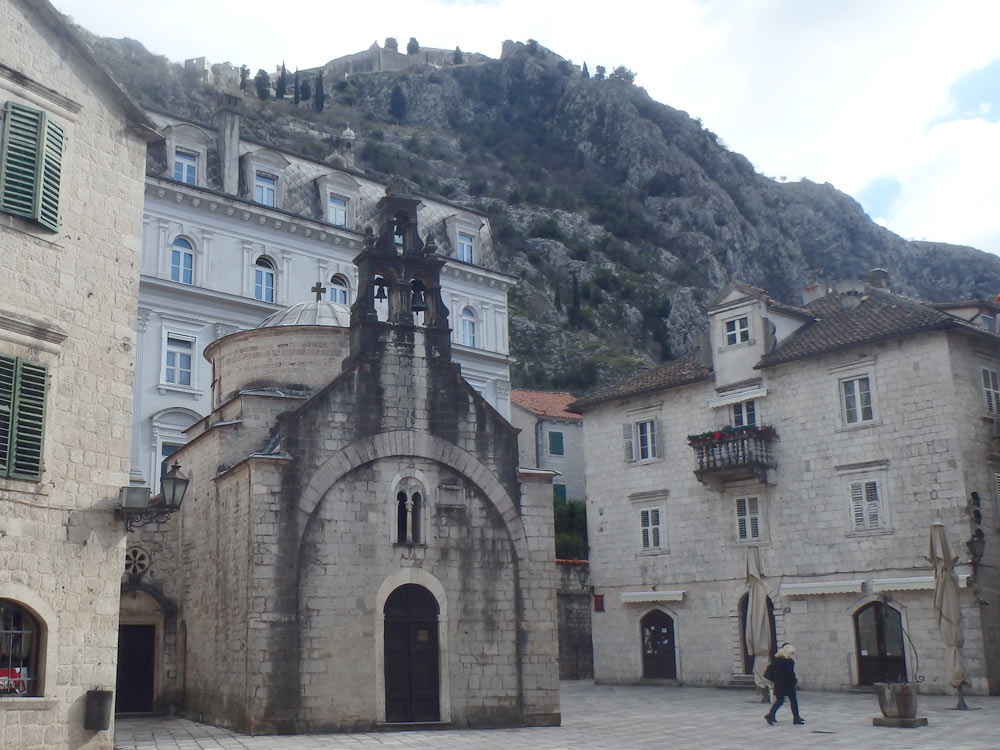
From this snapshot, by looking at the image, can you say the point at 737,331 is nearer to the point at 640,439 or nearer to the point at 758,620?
the point at 640,439

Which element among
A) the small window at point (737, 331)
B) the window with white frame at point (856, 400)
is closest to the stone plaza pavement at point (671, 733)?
the window with white frame at point (856, 400)

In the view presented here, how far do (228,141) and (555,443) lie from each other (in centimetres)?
2199

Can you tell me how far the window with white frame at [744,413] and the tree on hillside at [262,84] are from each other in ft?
283

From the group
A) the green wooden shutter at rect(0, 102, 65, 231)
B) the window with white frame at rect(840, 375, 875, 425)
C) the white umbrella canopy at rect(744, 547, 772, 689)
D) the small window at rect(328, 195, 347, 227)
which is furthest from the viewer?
the small window at rect(328, 195, 347, 227)

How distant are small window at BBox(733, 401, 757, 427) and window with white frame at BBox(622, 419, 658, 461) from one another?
324 cm

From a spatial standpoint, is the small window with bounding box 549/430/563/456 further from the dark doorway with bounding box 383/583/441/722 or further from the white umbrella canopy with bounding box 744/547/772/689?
the dark doorway with bounding box 383/583/441/722

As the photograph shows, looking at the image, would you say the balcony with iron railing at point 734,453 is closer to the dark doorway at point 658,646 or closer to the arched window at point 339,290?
the dark doorway at point 658,646

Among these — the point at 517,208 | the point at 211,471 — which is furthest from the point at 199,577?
the point at 517,208

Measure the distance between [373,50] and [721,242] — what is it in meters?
67.3

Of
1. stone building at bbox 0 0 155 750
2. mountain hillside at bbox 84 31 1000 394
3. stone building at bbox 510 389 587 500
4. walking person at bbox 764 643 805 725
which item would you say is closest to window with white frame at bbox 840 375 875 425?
walking person at bbox 764 643 805 725

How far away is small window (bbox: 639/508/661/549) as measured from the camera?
3606 cm

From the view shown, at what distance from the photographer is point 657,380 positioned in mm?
37062

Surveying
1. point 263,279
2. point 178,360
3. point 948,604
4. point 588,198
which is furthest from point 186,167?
point 588,198

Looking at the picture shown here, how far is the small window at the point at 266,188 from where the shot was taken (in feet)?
136
